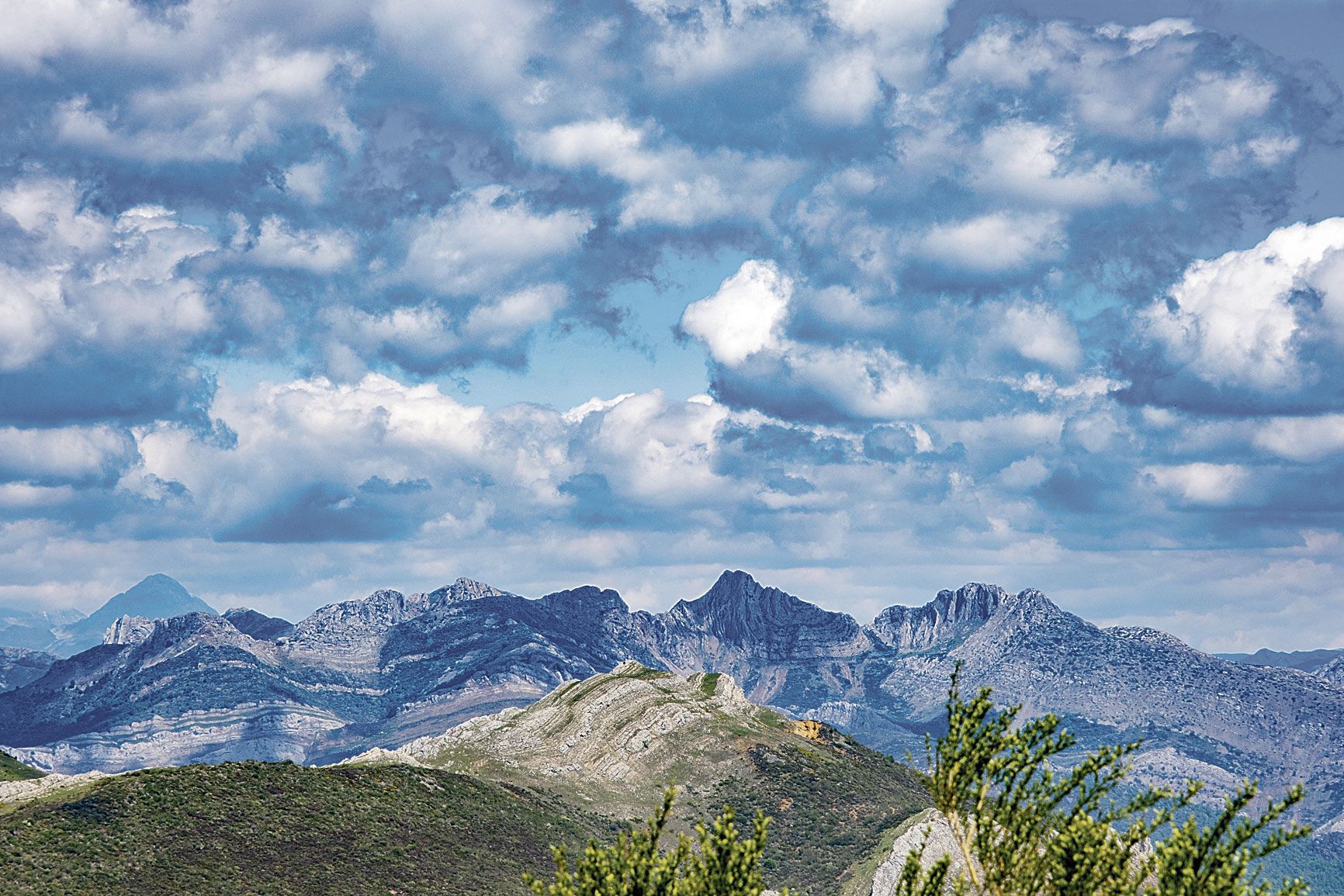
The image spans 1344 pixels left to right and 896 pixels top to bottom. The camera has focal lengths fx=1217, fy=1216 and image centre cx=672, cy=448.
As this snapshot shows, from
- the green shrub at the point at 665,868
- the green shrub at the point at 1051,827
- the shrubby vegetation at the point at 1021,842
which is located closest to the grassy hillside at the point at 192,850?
the green shrub at the point at 665,868

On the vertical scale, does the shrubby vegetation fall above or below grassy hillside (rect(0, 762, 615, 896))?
above

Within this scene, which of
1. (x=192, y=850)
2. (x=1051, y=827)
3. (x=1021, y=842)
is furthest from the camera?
(x=192, y=850)

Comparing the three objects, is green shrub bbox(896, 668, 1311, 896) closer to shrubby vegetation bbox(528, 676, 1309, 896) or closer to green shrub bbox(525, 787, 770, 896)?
shrubby vegetation bbox(528, 676, 1309, 896)

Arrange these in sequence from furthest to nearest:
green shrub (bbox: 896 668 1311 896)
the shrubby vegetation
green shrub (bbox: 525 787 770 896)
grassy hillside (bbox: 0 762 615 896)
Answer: grassy hillside (bbox: 0 762 615 896) < green shrub (bbox: 525 787 770 896) < the shrubby vegetation < green shrub (bbox: 896 668 1311 896)

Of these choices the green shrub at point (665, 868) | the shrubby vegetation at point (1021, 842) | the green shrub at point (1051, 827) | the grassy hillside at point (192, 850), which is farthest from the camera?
the grassy hillside at point (192, 850)

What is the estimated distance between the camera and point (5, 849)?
155 metres

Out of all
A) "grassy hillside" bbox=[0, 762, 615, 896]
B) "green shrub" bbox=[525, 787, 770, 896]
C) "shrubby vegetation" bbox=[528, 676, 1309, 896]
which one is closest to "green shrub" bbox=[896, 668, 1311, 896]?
"shrubby vegetation" bbox=[528, 676, 1309, 896]

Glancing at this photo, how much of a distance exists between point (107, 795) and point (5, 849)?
2727cm

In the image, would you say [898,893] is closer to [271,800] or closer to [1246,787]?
[1246,787]

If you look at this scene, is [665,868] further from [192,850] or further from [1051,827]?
[192,850]

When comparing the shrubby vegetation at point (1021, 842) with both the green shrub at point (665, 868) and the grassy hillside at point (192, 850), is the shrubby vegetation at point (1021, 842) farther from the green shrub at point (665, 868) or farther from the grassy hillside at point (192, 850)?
the grassy hillside at point (192, 850)

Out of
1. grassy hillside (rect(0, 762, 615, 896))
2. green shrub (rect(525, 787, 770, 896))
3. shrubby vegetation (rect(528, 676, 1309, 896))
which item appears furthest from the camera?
grassy hillside (rect(0, 762, 615, 896))

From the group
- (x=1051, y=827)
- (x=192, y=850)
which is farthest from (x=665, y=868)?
(x=192, y=850)

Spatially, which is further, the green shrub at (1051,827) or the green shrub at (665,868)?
the green shrub at (665,868)
